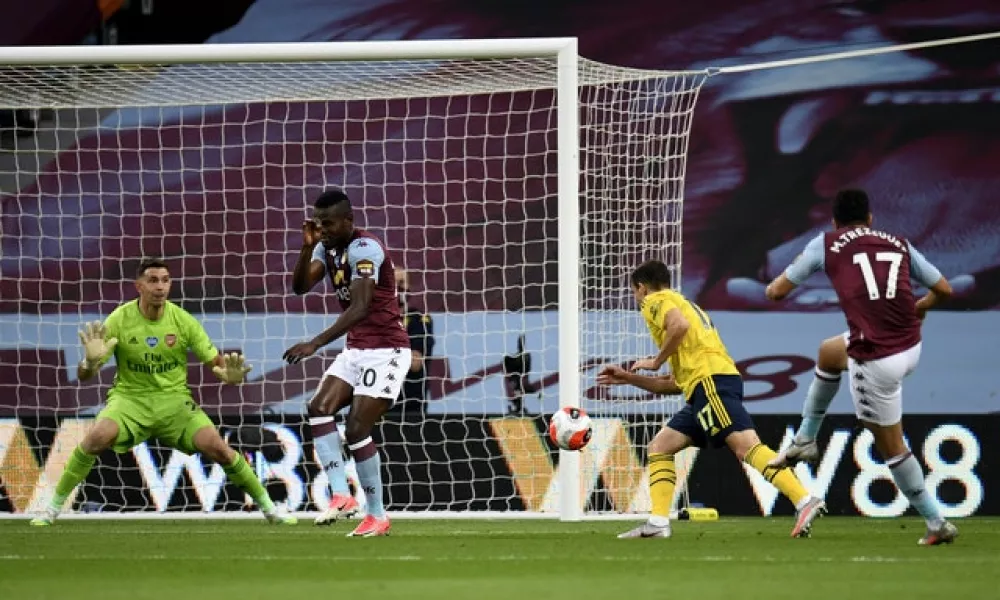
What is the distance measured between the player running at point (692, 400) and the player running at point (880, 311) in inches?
29.5

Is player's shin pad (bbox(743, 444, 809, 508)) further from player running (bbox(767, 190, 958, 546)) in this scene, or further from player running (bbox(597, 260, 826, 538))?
player running (bbox(767, 190, 958, 546))

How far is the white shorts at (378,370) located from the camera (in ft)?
29.6

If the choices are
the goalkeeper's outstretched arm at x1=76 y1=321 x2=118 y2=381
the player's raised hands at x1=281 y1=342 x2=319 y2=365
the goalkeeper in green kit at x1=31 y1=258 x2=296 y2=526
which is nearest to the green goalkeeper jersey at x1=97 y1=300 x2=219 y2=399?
the goalkeeper in green kit at x1=31 y1=258 x2=296 y2=526

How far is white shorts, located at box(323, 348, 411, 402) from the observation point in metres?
9.03

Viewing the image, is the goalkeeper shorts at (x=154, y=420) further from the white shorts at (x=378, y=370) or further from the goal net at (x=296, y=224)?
the goal net at (x=296, y=224)

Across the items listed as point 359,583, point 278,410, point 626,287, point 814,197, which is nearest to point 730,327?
point 814,197

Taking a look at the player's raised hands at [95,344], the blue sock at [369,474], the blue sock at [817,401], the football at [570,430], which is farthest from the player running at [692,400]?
the player's raised hands at [95,344]

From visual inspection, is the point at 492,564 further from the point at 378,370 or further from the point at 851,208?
the point at 851,208

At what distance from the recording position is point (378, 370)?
9.09 meters

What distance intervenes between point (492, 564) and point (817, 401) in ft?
7.63

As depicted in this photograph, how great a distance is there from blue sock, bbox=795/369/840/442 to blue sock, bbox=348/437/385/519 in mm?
2225

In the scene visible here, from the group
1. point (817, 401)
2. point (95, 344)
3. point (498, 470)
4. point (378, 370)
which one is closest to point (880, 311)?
point (817, 401)

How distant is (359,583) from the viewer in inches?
246

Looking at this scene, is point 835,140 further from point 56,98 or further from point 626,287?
point 56,98
